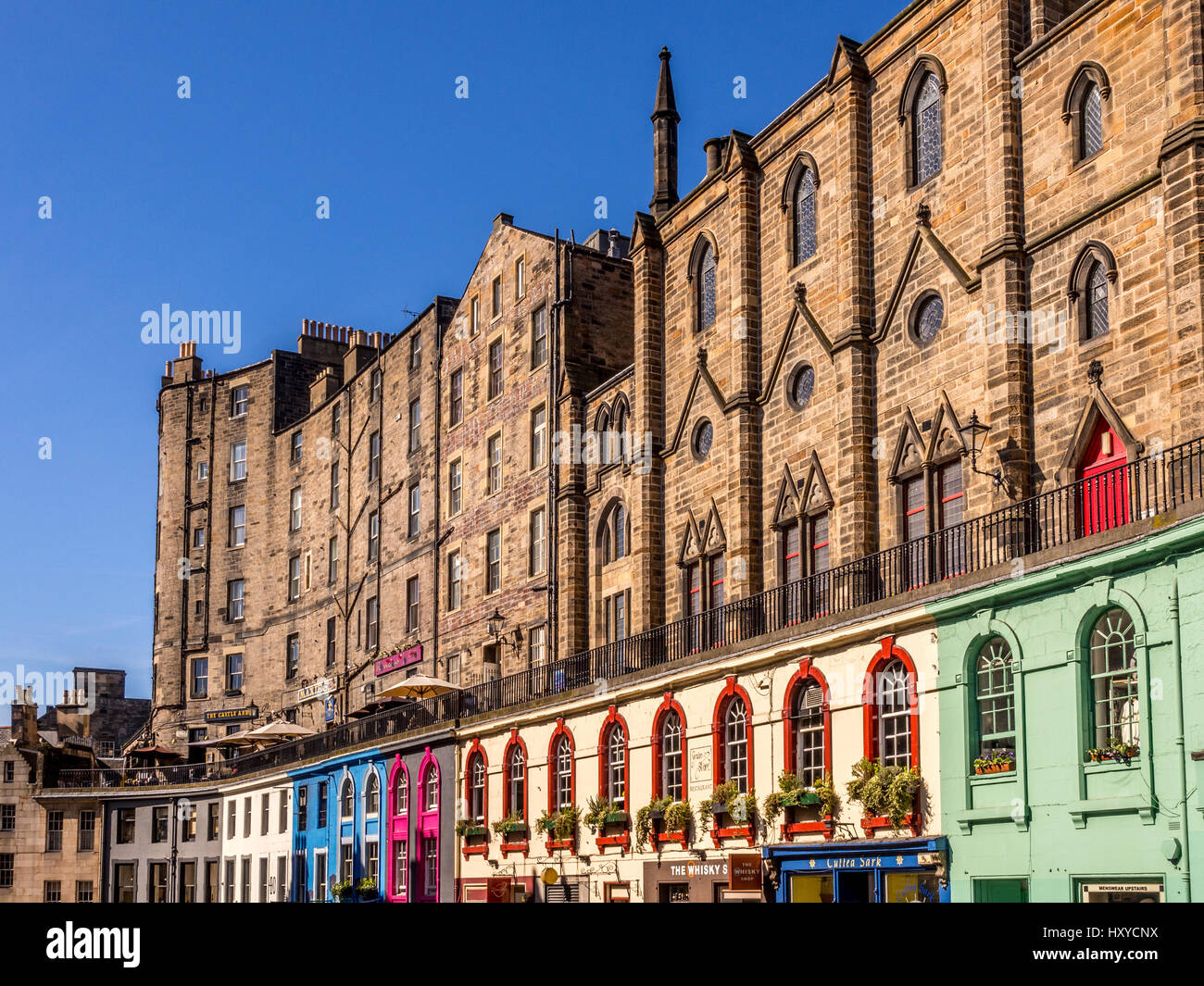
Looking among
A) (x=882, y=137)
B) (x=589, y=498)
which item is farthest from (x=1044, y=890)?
(x=589, y=498)

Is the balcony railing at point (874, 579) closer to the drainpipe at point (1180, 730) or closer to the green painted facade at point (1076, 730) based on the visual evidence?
the green painted facade at point (1076, 730)

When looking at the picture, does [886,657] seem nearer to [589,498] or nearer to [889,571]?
[889,571]

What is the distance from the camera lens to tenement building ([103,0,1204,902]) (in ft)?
69.1

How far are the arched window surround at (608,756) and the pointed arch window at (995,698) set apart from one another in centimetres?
1125

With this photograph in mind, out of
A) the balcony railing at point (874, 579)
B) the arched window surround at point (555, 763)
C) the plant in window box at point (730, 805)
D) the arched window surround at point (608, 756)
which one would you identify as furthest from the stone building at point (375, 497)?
the plant in window box at point (730, 805)

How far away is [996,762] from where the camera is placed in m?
21.9

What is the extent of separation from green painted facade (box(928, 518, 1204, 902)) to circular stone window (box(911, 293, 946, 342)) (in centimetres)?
598

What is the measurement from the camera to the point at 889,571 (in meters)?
27.2

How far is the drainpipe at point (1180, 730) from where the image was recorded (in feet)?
60.5

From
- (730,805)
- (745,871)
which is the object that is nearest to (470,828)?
(730,805)

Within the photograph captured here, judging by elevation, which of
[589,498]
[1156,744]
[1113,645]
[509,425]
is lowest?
[1156,744]

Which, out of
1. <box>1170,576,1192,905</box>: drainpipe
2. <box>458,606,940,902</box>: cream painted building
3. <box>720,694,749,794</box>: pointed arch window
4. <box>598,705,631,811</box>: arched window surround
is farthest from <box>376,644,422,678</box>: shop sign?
<box>1170,576,1192,905</box>: drainpipe

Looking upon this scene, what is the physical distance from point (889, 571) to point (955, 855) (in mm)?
6028

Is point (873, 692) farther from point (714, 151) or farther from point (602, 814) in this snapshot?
point (714, 151)
